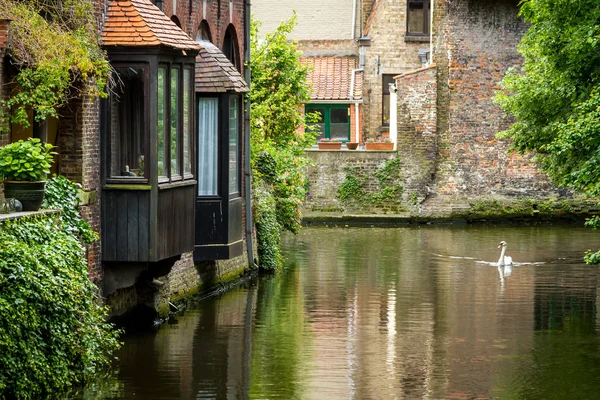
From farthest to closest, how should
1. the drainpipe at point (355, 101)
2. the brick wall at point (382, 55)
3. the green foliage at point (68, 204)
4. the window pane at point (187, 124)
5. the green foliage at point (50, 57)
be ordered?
the drainpipe at point (355, 101) < the brick wall at point (382, 55) < the window pane at point (187, 124) < the green foliage at point (68, 204) < the green foliage at point (50, 57)

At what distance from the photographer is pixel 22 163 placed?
14969 millimetres

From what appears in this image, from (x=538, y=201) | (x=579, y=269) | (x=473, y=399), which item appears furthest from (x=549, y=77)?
(x=538, y=201)

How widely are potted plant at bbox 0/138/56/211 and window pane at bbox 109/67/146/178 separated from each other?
2.78 meters

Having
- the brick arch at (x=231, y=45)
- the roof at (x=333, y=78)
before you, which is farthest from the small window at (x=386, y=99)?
the brick arch at (x=231, y=45)

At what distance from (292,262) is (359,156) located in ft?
43.9

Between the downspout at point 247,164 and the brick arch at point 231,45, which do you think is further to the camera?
the downspout at point 247,164

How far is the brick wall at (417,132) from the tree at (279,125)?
7236 millimetres

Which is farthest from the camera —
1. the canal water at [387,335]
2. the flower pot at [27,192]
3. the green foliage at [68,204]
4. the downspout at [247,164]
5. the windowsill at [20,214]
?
the downspout at [247,164]

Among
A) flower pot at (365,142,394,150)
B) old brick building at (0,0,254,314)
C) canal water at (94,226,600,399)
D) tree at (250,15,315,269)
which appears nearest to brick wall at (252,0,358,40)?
flower pot at (365,142,394,150)

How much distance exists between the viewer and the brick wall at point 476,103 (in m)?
42.2

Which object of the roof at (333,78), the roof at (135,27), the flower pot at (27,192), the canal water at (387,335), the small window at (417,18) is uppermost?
the small window at (417,18)

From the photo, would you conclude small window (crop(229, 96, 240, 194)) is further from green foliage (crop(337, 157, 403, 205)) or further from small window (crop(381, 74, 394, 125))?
small window (crop(381, 74, 394, 125))

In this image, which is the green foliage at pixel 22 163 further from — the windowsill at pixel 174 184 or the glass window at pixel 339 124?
the glass window at pixel 339 124

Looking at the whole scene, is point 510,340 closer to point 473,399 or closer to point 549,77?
point 473,399
